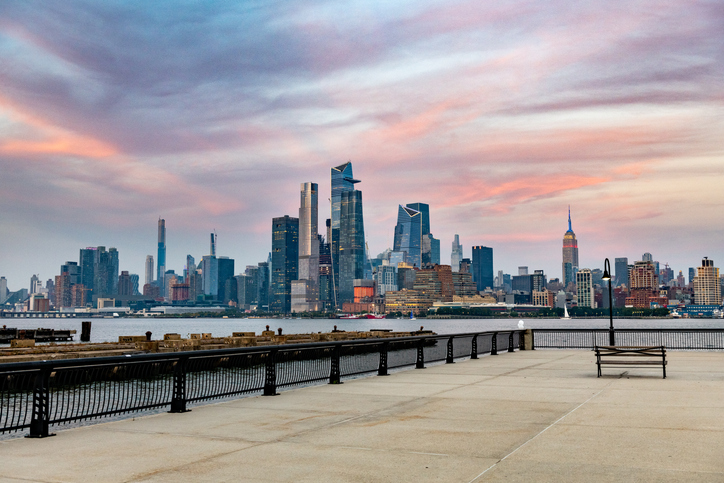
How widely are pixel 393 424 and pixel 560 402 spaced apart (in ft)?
15.0

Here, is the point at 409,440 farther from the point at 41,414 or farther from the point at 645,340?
the point at 645,340

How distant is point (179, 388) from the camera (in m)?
13.1

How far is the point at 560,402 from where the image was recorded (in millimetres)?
13922

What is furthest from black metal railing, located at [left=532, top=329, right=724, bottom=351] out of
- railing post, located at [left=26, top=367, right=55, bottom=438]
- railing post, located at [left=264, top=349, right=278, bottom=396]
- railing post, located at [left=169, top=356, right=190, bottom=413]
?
railing post, located at [left=26, top=367, right=55, bottom=438]

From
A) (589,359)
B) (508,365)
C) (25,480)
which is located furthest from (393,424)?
(589,359)

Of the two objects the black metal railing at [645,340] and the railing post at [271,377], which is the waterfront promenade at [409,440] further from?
the black metal railing at [645,340]

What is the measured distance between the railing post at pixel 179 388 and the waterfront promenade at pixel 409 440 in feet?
1.36

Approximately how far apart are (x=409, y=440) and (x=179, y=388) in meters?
5.50

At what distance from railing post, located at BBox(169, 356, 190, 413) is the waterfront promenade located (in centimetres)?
42

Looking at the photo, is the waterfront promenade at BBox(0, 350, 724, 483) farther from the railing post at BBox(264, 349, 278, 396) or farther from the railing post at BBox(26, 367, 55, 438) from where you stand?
the railing post at BBox(264, 349, 278, 396)

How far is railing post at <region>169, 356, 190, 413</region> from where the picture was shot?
507 inches

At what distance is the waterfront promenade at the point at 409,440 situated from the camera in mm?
7715

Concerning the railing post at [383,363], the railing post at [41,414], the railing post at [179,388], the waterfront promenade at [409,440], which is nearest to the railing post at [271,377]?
the waterfront promenade at [409,440]

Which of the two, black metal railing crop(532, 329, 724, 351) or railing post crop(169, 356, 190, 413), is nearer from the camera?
railing post crop(169, 356, 190, 413)
